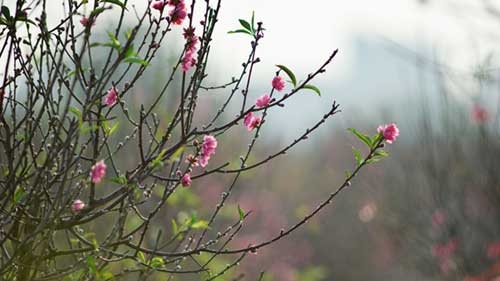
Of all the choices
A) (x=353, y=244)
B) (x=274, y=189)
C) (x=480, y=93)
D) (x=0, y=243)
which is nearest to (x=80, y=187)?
(x=0, y=243)

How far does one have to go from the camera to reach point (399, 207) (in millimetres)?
12070

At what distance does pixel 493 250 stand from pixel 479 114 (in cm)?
199

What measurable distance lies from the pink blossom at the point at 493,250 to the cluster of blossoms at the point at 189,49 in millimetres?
8590

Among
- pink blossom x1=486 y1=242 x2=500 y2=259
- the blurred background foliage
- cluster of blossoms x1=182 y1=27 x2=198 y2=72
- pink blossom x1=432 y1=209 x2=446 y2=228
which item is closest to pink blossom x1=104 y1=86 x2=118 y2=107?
cluster of blossoms x1=182 y1=27 x2=198 y2=72

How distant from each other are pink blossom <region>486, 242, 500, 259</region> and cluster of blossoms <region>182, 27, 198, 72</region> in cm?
859

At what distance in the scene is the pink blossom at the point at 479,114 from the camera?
1035 cm

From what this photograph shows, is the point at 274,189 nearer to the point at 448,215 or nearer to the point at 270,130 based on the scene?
the point at 270,130

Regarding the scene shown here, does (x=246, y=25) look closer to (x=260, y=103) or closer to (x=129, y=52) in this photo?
(x=260, y=103)

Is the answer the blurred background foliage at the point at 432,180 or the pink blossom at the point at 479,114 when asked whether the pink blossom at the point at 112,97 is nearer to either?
the blurred background foliage at the point at 432,180

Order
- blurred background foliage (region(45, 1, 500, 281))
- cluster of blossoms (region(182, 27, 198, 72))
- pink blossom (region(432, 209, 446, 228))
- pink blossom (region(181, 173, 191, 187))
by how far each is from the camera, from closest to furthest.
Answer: pink blossom (region(181, 173, 191, 187)) → cluster of blossoms (region(182, 27, 198, 72)) → blurred background foliage (region(45, 1, 500, 281)) → pink blossom (region(432, 209, 446, 228))

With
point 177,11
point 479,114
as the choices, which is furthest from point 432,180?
point 177,11

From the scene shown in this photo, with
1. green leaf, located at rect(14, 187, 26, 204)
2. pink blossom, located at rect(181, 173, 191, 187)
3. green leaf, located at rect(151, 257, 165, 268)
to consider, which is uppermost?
green leaf, located at rect(14, 187, 26, 204)

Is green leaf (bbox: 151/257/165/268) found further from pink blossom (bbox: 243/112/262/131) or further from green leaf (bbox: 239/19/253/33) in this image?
green leaf (bbox: 239/19/253/33)

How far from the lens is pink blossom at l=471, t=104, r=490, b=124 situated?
10.4 m
